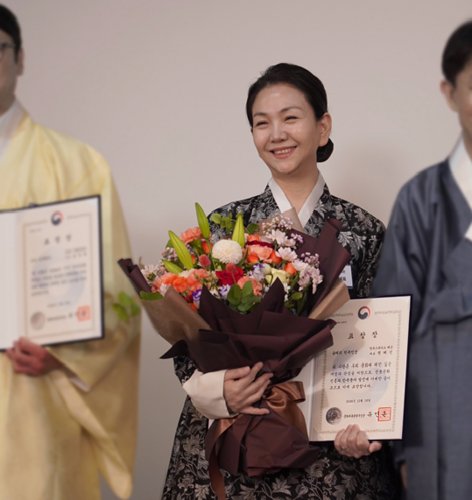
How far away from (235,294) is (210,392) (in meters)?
0.23

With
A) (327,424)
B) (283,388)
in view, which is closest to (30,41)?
(283,388)

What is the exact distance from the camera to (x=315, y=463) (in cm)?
153

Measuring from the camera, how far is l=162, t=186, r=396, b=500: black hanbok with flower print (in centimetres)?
151

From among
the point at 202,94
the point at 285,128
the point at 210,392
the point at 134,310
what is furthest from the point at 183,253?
the point at 202,94

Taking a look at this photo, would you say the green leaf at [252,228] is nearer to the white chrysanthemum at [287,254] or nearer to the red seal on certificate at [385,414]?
the white chrysanthemum at [287,254]

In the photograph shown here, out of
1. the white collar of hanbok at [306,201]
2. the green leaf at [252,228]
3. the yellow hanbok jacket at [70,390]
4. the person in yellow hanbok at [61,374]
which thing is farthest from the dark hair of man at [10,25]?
the white collar of hanbok at [306,201]

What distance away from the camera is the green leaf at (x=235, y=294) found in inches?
52.5

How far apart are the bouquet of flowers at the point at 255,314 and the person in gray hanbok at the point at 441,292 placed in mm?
248

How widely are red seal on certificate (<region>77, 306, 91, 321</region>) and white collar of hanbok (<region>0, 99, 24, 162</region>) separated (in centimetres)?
30

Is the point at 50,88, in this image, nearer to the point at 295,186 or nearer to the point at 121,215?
the point at 121,215

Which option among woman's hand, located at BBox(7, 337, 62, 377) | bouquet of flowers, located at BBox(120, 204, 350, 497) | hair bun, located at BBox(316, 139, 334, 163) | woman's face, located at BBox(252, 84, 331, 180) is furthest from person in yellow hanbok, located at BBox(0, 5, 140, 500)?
hair bun, located at BBox(316, 139, 334, 163)

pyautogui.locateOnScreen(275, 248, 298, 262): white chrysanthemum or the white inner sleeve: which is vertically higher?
pyautogui.locateOnScreen(275, 248, 298, 262): white chrysanthemum

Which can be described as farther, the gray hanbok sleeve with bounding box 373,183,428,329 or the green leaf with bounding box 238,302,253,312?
the green leaf with bounding box 238,302,253,312

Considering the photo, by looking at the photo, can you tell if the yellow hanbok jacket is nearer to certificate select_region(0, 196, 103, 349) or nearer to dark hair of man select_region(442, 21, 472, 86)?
certificate select_region(0, 196, 103, 349)
